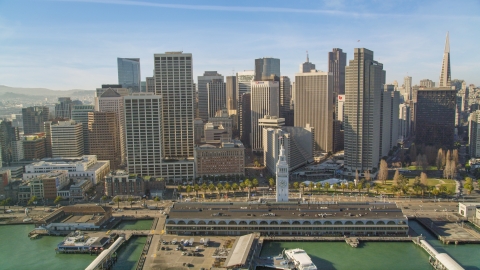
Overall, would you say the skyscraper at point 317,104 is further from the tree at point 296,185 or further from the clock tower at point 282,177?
the clock tower at point 282,177

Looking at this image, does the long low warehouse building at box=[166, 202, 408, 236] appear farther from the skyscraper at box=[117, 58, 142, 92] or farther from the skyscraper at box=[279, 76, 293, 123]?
the skyscraper at box=[117, 58, 142, 92]

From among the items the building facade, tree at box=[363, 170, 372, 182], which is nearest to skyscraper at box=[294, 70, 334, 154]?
tree at box=[363, 170, 372, 182]

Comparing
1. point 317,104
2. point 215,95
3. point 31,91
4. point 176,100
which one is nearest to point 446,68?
point 317,104

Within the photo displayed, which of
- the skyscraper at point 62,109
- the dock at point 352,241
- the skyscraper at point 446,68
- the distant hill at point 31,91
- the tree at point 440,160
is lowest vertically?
the dock at point 352,241

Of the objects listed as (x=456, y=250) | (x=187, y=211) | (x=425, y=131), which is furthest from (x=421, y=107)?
(x=187, y=211)

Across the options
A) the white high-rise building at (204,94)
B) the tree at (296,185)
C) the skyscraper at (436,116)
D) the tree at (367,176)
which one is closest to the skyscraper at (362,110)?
the tree at (367,176)

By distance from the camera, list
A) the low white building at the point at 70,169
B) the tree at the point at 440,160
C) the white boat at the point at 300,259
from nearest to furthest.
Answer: the white boat at the point at 300,259 → the low white building at the point at 70,169 → the tree at the point at 440,160
